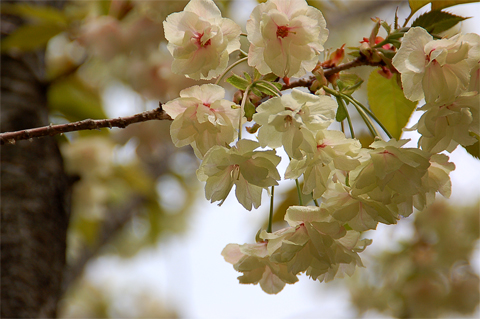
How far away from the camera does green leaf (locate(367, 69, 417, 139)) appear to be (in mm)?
767

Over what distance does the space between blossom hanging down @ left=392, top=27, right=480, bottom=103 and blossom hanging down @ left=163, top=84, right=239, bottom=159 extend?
0.22 metres

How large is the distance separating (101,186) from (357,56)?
Answer: 1.24m

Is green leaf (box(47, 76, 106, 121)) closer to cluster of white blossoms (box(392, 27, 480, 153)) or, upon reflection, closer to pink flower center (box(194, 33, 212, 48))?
pink flower center (box(194, 33, 212, 48))

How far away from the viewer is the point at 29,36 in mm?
1352

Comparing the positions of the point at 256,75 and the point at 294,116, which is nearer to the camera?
the point at 294,116

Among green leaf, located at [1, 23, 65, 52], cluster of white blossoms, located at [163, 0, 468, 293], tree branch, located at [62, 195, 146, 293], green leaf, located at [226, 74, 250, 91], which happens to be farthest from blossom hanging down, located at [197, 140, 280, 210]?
tree branch, located at [62, 195, 146, 293]

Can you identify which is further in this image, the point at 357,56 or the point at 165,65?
the point at 165,65

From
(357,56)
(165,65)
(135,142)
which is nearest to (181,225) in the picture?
(135,142)

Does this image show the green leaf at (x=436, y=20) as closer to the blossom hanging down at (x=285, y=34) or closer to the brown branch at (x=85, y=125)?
the blossom hanging down at (x=285, y=34)

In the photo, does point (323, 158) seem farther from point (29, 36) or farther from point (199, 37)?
point (29, 36)

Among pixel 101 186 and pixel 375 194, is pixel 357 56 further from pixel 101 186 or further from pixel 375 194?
pixel 101 186

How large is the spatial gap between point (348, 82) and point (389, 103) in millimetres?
193

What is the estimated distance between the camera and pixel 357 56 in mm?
678

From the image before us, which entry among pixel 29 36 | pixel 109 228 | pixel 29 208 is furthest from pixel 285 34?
pixel 109 228
